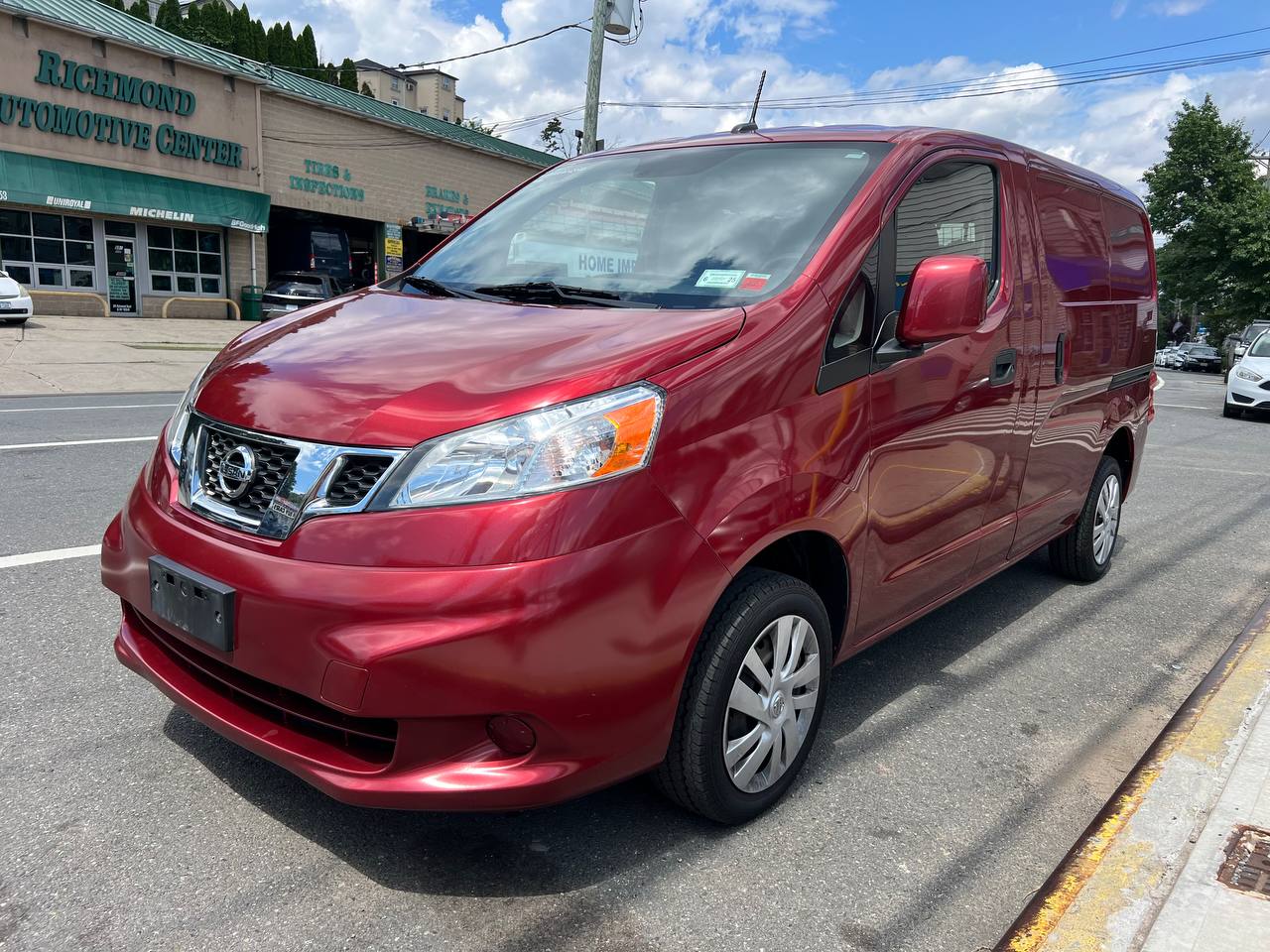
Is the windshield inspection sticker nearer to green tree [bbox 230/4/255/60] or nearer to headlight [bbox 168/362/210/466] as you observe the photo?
headlight [bbox 168/362/210/466]

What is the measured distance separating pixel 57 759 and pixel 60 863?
1.77 ft

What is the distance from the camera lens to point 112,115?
24.4m

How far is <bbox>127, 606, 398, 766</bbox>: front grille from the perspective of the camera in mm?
2152

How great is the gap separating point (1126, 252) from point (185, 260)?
2711cm

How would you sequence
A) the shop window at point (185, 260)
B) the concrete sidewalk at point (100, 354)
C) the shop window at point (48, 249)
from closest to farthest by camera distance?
the concrete sidewalk at point (100, 354) → the shop window at point (48, 249) → the shop window at point (185, 260)

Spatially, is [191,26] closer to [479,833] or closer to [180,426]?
[180,426]

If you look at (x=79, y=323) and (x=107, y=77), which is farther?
(x=107, y=77)

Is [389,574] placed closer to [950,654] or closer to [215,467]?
[215,467]

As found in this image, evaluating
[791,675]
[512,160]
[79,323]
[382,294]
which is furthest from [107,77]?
[791,675]

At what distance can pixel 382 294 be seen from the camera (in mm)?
3225

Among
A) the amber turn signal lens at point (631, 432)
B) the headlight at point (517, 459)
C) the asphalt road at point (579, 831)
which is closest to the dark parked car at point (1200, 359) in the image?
the asphalt road at point (579, 831)

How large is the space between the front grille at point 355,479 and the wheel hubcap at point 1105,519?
3.88 metres

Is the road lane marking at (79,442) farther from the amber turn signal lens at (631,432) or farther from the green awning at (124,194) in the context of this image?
the green awning at (124,194)

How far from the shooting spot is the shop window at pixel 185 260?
86.2 feet
